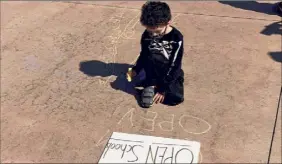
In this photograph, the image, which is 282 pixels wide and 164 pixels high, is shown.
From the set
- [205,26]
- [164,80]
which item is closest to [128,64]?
[164,80]

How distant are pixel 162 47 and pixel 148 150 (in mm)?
1114

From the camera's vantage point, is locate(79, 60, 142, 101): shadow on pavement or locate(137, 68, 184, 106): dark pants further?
locate(79, 60, 142, 101): shadow on pavement

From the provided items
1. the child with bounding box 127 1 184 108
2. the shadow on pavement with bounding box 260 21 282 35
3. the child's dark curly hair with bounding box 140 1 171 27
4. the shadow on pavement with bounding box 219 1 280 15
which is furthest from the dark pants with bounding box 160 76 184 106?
the shadow on pavement with bounding box 219 1 280 15

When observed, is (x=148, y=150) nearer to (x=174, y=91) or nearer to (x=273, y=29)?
(x=174, y=91)

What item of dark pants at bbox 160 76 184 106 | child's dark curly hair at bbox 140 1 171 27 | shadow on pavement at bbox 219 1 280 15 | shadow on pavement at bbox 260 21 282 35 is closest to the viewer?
child's dark curly hair at bbox 140 1 171 27

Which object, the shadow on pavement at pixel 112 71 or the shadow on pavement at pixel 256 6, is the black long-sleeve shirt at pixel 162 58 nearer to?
the shadow on pavement at pixel 112 71

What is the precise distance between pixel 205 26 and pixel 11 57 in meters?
2.67

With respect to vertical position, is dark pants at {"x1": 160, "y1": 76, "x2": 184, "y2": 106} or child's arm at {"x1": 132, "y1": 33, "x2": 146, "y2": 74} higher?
child's arm at {"x1": 132, "y1": 33, "x2": 146, "y2": 74}

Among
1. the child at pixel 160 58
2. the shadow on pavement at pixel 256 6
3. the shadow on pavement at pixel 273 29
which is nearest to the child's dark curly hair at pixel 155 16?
the child at pixel 160 58

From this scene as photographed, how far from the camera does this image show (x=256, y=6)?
7.01 meters

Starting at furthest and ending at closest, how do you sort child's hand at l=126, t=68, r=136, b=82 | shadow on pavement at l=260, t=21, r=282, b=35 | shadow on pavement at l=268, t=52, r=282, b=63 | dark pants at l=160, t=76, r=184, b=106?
shadow on pavement at l=260, t=21, r=282, b=35 < shadow on pavement at l=268, t=52, r=282, b=63 < child's hand at l=126, t=68, r=136, b=82 < dark pants at l=160, t=76, r=184, b=106

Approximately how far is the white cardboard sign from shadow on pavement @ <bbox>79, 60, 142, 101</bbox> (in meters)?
0.81

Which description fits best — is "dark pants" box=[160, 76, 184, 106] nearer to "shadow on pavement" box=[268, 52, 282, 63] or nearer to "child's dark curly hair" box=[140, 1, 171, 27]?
"child's dark curly hair" box=[140, 1, 171, 27]

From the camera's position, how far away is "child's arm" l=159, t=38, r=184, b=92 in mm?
4844
